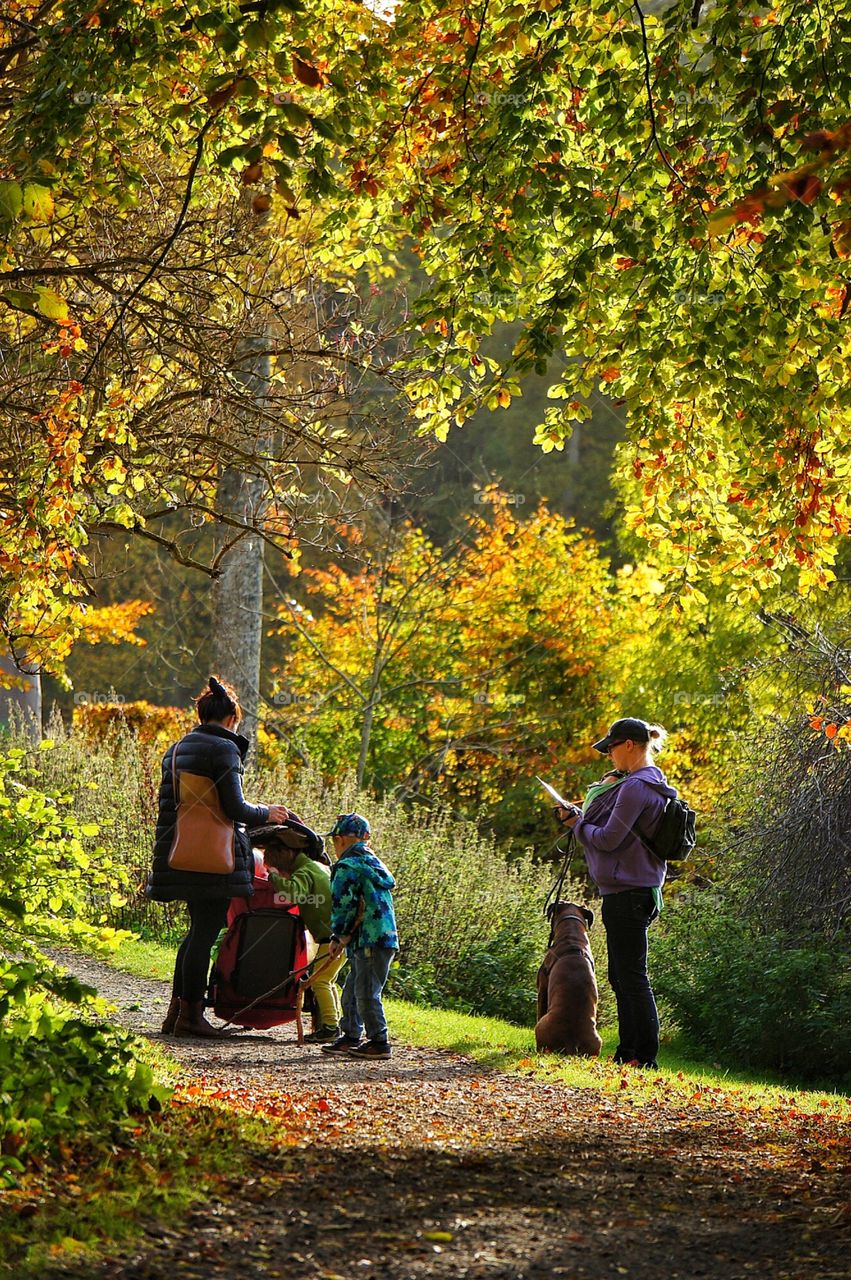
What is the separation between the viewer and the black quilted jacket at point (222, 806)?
7.93 meters

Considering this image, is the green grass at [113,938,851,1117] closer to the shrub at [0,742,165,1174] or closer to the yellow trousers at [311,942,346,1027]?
the yellow trousers at [311,942,346,1027]

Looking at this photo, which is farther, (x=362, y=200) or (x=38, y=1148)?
(x=362, y=200)

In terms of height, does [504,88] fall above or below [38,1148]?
above

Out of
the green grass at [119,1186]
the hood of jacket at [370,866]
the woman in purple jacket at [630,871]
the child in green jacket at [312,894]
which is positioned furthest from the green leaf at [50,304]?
the child in green jacket at [312,894]

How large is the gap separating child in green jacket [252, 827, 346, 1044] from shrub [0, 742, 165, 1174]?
217 cm

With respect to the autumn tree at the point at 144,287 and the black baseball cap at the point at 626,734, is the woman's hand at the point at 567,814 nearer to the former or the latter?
the black baseball cap at the point at 626,734

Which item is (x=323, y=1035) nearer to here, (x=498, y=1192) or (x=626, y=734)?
(x=626, y=734)

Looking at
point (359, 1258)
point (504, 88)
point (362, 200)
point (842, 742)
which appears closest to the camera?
point (359, 1258)

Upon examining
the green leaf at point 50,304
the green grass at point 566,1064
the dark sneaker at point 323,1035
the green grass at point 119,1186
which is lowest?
the green grass at point 566,1064

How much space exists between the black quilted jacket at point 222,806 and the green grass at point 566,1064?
1791 millimetres

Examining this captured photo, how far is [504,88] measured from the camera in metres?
7.65

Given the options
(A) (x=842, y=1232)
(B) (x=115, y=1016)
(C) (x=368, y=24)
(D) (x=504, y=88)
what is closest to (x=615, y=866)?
(B) (x=115, y=1016)

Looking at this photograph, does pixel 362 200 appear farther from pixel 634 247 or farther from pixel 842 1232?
pixel 842 1232

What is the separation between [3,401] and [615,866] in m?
4.27
